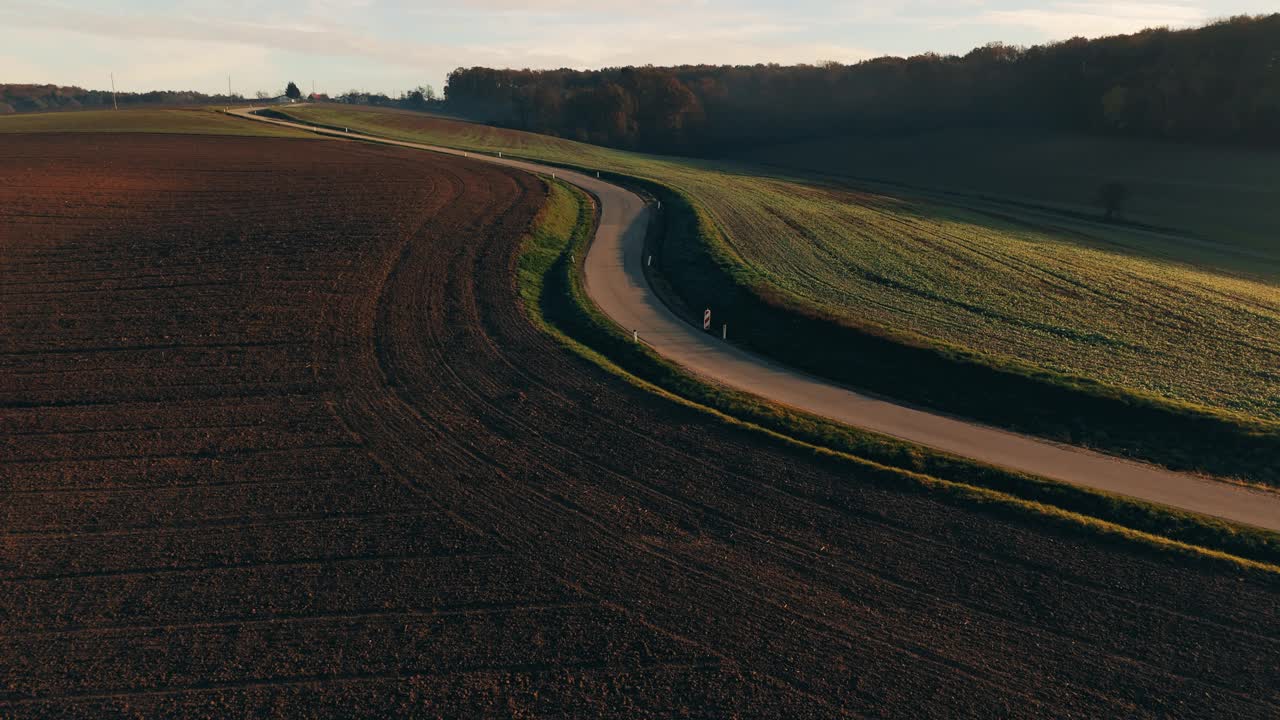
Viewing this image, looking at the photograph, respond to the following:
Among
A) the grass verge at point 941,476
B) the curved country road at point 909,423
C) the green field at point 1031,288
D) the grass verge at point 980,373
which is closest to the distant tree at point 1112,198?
the green field at point 1031,288

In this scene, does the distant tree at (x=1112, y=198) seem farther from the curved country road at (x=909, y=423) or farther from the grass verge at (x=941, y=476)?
the grass verge at (x=941, y=476)

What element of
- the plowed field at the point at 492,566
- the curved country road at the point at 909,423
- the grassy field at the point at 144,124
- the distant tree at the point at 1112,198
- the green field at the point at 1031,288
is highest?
the grassy field at the point at 144,124

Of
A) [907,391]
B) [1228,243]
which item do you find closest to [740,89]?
[1228,243]

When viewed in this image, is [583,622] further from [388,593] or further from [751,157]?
[751,157]

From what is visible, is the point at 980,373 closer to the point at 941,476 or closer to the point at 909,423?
the point at 909,423

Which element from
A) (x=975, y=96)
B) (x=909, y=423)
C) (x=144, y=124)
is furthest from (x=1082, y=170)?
(x=144, y=124)
